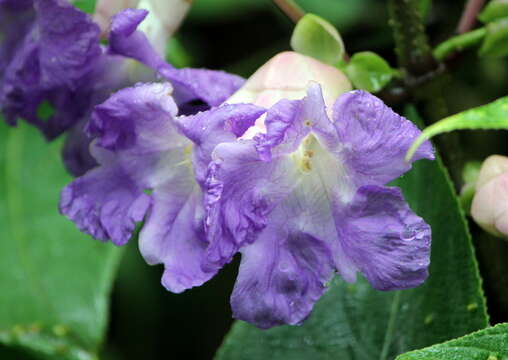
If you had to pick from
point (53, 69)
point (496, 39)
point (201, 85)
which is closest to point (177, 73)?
point (201, 85)

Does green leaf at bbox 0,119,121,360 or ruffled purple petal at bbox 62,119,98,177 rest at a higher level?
ruffled purple petal at bbox 62,119,98,177

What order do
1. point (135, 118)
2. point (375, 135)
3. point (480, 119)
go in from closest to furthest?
point (480, 119)
point (375, 135)
point (135, 118)

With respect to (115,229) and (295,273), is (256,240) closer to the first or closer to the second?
(295,273)

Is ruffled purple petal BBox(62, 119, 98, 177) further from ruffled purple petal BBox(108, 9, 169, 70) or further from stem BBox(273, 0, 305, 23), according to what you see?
stem BBox(273, 0, 305, 23)

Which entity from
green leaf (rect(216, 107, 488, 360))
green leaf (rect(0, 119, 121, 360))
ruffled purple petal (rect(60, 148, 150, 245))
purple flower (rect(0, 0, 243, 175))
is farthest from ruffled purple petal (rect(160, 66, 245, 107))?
green leaf (rect(0, 119, 121, 360))

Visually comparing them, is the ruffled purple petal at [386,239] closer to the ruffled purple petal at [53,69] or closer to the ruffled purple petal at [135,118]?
the ruffled purple petal at [135,118]

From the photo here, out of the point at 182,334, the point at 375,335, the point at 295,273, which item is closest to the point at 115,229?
the point at 295,273

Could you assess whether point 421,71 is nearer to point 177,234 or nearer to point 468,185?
point 468,185

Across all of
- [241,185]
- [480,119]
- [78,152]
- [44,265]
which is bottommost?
[44,265]
